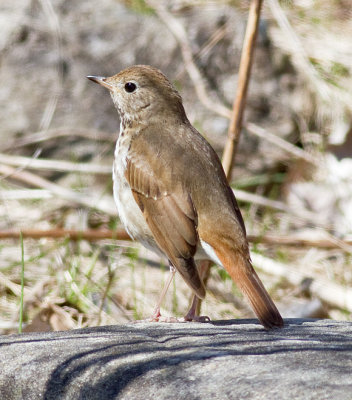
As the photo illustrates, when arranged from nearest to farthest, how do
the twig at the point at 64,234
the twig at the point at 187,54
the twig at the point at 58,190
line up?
the twig at the point at 64,234
the twig at the point at 58,190
the twig at the point at 187,54

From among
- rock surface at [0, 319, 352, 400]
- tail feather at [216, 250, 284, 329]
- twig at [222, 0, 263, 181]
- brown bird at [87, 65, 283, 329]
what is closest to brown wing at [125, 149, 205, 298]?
brown bird at [87, 65, 283, 329]

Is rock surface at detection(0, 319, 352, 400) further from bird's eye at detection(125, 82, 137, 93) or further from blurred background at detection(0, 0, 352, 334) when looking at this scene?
blurred background at detection(0, 0, 352, 334)

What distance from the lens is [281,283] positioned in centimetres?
542

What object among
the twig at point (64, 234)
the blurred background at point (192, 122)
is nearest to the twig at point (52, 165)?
the blurred background at point (192, 122)

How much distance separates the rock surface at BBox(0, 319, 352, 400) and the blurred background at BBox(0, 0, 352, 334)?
87.5 inches

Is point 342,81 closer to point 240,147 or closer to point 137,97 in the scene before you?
point 240,147

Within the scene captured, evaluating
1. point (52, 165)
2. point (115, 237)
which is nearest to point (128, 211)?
point (115, 237)

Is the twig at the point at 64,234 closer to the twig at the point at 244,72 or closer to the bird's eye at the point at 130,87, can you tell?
the bird's eye at the point at 130,87

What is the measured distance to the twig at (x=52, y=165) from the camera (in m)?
6.08

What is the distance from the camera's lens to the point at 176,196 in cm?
373

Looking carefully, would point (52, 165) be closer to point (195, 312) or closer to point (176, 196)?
point (176, 196)

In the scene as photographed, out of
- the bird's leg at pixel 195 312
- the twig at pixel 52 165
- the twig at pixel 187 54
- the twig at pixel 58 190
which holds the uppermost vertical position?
the twig at pixel 187 54

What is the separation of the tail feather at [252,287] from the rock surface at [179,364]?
0.09 meters

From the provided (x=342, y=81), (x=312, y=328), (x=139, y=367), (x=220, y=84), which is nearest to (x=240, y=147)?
(x=220, y=84)
